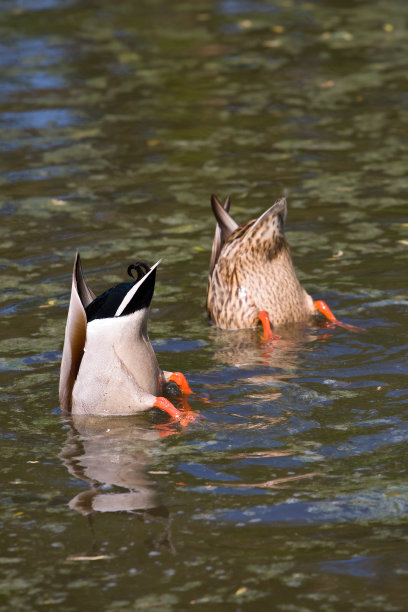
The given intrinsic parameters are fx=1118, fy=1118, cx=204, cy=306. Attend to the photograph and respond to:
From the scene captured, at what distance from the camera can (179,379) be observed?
6289 mm

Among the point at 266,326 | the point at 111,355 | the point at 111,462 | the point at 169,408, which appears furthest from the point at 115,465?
the point at 266,326

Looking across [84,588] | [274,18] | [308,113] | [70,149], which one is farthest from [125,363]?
[274,18]

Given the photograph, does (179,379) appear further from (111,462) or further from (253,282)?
(253,282)

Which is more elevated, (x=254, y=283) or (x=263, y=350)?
(x=254, y=283)

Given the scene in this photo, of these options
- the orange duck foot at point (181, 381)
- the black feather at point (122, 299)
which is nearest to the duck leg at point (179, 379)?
the orange duck foot at point (181, 381)

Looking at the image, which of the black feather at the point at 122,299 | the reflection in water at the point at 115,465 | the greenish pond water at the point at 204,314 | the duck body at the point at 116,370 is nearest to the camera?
the greenish pond water at the point at 204,314

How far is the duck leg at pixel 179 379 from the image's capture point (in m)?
6.29

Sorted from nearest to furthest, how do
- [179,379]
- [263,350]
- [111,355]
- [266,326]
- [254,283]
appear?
[111,355]
[179,379]
[263,350]
[266,326]
[254,283]

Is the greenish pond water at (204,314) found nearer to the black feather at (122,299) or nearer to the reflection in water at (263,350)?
the reflection in water at (263,350)

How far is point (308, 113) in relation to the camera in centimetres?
1207

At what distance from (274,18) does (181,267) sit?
8.96m

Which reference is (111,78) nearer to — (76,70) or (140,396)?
(76,70)

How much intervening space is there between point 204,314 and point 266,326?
0.57 m

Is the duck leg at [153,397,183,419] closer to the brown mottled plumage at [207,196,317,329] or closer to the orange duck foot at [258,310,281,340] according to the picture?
the orange duck foot at [258,310,281,340]
